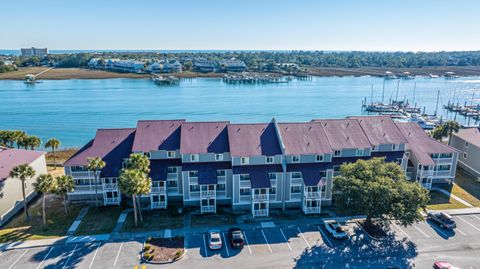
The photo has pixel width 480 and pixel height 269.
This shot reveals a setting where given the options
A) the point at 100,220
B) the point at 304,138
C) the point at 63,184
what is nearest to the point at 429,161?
the point at 304,138

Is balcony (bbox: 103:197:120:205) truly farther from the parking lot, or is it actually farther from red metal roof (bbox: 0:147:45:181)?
red metal roof (bbox: 0:147:45:181)

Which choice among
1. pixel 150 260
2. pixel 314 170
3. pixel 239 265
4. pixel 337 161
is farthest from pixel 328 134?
pixel 150 260

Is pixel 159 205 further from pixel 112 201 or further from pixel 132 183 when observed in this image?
pixel 132 183

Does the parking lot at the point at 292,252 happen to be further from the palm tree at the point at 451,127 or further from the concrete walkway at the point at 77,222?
the palm tree at the point at 451,127

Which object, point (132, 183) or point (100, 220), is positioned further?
point (100, 220)

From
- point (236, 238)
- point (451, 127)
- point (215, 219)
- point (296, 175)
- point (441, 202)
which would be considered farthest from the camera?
point (451, 127)

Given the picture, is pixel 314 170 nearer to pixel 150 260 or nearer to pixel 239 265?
pixel 239 265

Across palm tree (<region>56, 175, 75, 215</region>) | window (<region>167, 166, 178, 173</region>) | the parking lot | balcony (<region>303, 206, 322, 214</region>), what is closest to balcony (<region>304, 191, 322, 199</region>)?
balcony (<region>303, 206, 322, 214</region>)
